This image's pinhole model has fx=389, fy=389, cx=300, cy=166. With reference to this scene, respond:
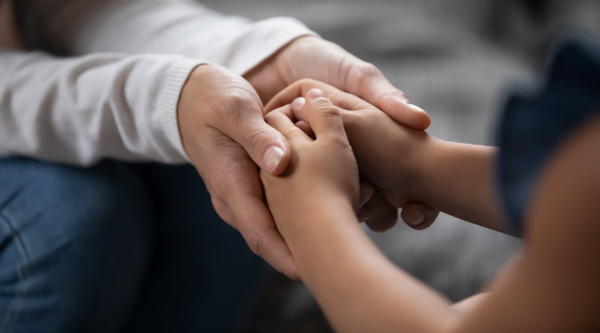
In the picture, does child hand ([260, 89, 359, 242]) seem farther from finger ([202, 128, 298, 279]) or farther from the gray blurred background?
the gray blurred background

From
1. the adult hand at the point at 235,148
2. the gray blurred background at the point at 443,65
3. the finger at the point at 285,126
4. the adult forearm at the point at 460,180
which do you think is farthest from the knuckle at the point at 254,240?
the gray blurred background at the point at 443,65

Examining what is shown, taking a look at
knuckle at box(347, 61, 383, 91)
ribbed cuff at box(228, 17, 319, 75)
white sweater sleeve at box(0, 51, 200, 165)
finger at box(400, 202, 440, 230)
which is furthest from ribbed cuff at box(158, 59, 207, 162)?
finger at box(400, 202, 440, 230)

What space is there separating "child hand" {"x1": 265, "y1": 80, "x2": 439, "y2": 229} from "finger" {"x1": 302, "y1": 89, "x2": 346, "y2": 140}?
3cm

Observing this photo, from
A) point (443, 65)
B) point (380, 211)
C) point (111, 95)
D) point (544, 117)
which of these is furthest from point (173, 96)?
point (443, 65)

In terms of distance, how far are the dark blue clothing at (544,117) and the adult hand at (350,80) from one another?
0.28 meters

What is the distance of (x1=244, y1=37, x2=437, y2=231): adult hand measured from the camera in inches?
20.5

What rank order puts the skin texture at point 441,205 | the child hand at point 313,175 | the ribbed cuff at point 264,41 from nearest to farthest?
the skin texture at point 441,205
the child hand at point 313,175
the ribbed cuff at point 264,41

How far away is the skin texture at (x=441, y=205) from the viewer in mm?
198

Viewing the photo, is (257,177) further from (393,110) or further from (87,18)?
(87,18)

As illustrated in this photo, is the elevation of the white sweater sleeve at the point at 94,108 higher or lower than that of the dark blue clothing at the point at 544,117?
lower

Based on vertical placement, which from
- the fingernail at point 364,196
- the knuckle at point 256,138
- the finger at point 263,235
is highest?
the knuckle at point 256,138

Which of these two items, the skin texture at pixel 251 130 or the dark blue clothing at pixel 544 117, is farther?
the skin texture at pixel 251 130

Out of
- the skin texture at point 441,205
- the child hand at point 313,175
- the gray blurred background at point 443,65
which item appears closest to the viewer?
the skin texture at point 441,205

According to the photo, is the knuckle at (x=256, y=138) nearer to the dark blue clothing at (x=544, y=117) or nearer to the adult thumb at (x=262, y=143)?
Answer: the adult thumb at (x=262, y=143)
